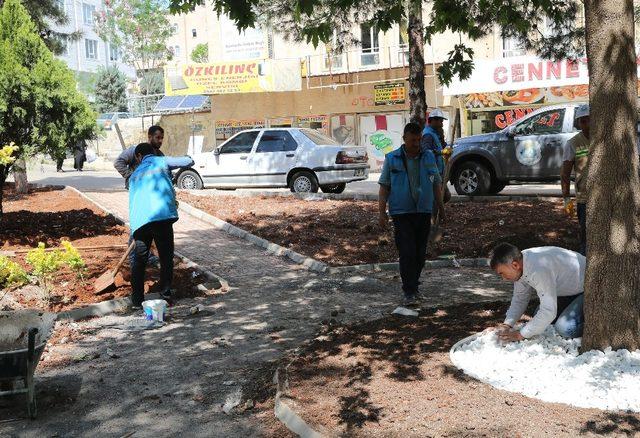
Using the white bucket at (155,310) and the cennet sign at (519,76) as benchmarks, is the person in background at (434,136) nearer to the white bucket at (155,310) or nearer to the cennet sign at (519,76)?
the white bucket at (155,310)

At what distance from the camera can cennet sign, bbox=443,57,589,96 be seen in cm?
2547

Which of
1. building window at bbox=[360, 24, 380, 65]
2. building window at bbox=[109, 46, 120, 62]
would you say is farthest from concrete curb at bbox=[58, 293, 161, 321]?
building window at bbox=[109, 46, 120, 62]

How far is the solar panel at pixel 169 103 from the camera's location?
37956 mm

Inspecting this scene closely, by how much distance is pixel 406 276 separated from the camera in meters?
7.83

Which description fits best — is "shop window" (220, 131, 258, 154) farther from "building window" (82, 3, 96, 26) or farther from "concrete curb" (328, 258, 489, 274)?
"building window" (82, 3, 96, 26)

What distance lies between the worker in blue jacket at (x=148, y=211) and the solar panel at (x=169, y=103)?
1195 inches

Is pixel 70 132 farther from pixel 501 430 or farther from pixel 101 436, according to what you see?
pixel 501 430

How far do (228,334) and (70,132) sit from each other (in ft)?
21.0

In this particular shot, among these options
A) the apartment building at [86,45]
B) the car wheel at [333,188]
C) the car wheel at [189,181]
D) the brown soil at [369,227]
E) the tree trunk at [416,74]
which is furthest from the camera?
the apartment building at [86,45]

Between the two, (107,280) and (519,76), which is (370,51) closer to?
(519,76)

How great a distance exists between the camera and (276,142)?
19750 millimetres

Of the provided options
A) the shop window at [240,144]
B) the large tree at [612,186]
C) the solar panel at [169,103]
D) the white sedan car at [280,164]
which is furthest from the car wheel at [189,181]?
the solar panel at [169,103]

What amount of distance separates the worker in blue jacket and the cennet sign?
18258 millimetres

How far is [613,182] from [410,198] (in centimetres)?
309
